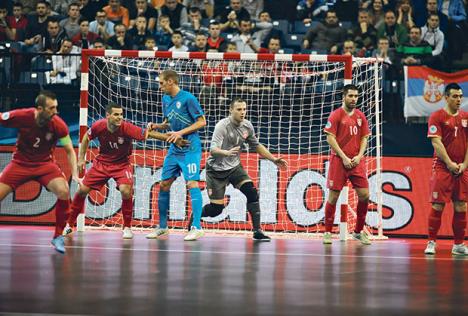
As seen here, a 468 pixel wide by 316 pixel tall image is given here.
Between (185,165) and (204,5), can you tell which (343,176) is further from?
(204,5)

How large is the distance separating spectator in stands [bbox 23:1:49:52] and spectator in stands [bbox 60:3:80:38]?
40cm

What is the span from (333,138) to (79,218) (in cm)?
429

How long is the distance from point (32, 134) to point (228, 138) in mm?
3550

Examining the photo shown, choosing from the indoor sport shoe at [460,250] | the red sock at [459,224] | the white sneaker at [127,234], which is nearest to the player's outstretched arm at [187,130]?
the white sneaker at [127,234]

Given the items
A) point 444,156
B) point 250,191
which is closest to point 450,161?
point 444,156

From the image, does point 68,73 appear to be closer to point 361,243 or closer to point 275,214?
point 275,214

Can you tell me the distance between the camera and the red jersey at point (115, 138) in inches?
535

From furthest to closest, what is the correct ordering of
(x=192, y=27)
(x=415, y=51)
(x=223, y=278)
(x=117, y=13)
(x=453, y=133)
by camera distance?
(x=117, y=13)
(x=192, y=27)
(x=415, y=51)
(x=453, y=133)
(x=223, y=278)

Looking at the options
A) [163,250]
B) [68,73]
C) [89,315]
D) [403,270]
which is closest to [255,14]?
[68,73]

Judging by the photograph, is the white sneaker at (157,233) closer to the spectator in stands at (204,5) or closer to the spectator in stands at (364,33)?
the spectator in stands at (364,33)

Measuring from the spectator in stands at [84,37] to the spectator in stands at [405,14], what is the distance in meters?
6.09

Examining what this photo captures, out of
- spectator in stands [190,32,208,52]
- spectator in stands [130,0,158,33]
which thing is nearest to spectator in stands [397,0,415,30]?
spectator in stands [190,32,208,52]

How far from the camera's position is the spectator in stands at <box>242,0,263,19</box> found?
20703 millimetres

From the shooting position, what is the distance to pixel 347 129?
13781mm
